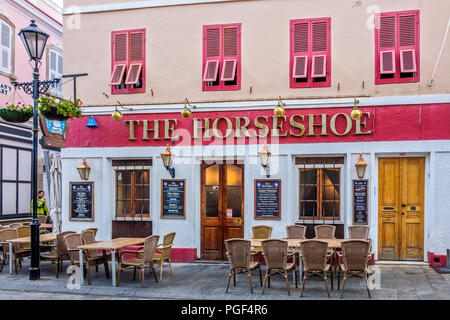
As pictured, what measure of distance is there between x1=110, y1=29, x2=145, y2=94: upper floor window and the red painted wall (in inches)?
30.7

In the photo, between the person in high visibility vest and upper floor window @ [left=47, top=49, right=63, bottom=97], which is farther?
upper floor window @ [left=47, top=49, right=63, bottom=97]

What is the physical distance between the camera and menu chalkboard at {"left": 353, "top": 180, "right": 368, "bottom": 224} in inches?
442

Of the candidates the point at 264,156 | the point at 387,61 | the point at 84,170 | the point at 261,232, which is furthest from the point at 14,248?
the point at 387,61

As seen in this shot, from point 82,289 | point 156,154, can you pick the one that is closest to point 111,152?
point 156,154

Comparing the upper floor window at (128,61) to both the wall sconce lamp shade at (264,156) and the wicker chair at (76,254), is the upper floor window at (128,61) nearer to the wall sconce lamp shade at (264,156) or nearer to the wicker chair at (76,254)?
the wall sconce lamp shade at (264,156)

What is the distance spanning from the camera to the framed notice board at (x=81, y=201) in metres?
12.7

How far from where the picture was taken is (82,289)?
939cm

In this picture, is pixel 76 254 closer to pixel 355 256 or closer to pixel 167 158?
pixel 167 158

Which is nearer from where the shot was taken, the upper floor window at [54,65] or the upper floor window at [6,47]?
the upper floor window at [6,47]

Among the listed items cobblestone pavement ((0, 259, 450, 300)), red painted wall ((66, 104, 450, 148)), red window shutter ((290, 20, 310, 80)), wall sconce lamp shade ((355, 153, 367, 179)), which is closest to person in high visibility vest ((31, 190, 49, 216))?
red painted wall ((66, 104, 450, 148))

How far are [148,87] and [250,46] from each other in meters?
2.85

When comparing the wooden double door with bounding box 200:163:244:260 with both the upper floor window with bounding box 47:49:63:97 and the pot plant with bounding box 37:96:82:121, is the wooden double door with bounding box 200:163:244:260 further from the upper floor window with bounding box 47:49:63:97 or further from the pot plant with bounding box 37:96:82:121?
the upper floor window with bounding box 47:49:63:97

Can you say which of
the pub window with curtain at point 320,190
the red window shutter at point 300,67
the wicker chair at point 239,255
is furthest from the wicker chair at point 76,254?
the red window shutter at point 300,67

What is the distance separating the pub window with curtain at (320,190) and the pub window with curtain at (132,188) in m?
3.98
